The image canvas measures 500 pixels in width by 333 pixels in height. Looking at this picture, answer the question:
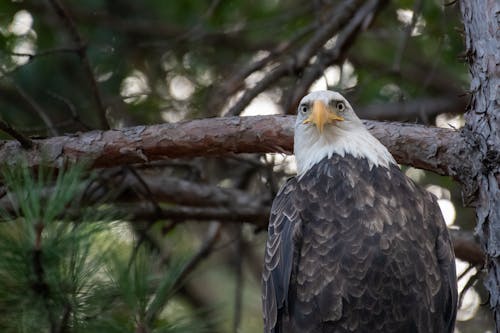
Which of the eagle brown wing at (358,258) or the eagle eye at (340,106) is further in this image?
the eagle eye at (340,106)

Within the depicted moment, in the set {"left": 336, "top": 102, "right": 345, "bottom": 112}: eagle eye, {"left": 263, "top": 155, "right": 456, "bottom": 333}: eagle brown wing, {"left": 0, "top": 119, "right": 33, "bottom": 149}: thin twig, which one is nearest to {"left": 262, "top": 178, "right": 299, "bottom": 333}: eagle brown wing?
{"left": 263, "top": 155, "right": 456, "bottom": 333}: eagle brown wing

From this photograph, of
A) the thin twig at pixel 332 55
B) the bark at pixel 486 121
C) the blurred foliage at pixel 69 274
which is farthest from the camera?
the thin twig at pixel 332 55

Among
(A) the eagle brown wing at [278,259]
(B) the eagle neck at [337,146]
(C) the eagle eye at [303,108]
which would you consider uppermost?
(C) the eagle eye at [303,108]

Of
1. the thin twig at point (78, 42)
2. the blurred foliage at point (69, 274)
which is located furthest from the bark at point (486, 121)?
the thin twig at point (78, 42)

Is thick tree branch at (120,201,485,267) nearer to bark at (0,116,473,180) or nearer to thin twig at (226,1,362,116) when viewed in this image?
thin twig at (226,1,362,116)

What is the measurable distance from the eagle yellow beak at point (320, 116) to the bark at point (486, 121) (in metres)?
0.65

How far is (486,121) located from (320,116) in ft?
2.49

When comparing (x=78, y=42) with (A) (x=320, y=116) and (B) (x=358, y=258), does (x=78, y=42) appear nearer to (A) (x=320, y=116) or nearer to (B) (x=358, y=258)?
(A) (x=320, y=116)

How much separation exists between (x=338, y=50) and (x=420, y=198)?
165cm

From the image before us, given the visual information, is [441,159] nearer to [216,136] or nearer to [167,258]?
[216,136]

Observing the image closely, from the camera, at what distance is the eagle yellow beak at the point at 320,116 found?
413cm

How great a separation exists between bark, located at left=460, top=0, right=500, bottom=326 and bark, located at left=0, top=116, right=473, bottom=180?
0.40 metres

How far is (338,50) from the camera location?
215 inches

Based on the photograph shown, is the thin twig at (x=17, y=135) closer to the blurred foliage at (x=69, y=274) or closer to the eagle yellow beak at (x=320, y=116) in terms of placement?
the blurred foliage at (x=69, y=274)
